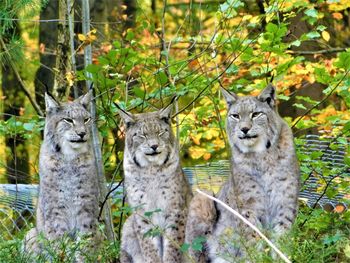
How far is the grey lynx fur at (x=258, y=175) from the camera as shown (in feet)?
22.6

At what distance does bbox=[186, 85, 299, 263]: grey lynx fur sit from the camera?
690 cm

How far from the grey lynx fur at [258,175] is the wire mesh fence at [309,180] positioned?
1.09 metres

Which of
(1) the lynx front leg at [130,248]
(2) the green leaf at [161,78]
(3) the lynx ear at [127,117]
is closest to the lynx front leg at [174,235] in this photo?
(1) the lynx front leg at [130,248]

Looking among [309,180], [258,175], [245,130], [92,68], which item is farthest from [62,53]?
[258,175]

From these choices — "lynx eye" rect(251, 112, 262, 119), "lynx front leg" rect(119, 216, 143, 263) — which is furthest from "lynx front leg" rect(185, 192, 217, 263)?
"lynx eye" rect(251, 112, 262, 119)

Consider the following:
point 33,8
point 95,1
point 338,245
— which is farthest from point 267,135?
point 95,1

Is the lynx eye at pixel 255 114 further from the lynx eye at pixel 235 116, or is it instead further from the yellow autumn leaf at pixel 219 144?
the yellow autumn leaf at pixel 219 144

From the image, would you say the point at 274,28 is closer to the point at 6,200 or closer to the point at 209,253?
the point at 209,253

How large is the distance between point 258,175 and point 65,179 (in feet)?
6.21

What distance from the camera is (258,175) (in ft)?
23.0

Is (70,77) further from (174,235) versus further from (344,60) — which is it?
(344,60)

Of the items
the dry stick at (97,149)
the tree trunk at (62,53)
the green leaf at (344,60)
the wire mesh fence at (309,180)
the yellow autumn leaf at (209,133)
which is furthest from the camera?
the yellow autumn leaf at (209,133)

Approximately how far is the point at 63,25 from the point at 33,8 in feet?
1.55

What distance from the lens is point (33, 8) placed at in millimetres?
9133
